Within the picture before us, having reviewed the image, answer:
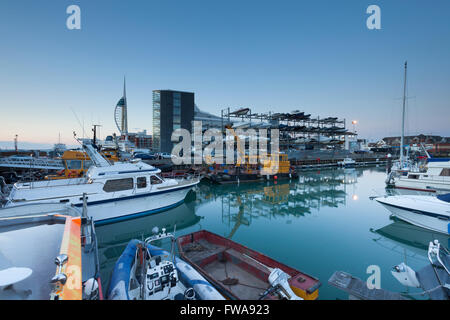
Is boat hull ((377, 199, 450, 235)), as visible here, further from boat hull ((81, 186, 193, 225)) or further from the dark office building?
the dark office building

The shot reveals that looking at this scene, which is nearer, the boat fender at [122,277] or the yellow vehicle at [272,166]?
the boat fender at [122,277]

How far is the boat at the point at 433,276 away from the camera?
492 centimetres

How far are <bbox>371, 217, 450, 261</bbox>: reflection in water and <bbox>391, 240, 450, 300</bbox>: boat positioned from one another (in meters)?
3.50

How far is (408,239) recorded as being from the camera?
10.1 metres

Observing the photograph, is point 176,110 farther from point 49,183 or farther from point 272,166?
point 49,183

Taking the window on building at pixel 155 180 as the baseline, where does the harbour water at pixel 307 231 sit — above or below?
below

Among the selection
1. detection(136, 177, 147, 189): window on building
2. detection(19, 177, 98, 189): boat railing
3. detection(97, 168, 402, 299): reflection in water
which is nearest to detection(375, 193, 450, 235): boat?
detection(97, 168, 402, 299): reflection in water

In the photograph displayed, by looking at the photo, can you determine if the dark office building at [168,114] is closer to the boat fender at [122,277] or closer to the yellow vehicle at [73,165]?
the yellow vehicle at [73,165]

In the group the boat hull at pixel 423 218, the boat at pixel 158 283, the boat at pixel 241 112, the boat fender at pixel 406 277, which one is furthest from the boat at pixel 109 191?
the boat at pixel 241 112

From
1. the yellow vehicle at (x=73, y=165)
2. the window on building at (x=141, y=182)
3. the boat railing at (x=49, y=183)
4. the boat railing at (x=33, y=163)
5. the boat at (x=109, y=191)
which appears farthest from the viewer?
the boat railing at (x=33, y=163)

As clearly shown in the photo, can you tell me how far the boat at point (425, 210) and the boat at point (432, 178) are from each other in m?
8.31

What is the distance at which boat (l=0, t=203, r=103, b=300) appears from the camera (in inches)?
108
